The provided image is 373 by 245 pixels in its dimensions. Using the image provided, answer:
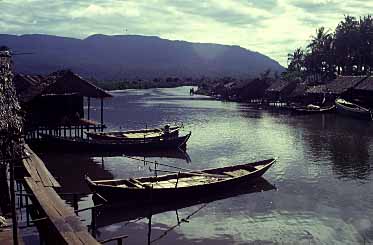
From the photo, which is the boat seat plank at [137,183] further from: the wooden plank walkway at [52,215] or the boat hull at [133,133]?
the boat hull at [133,133]

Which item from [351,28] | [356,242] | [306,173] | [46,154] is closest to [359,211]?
[356,242]

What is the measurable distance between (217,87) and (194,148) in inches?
2785

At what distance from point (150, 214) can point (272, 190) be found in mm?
8076

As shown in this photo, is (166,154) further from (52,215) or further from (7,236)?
(7,236)

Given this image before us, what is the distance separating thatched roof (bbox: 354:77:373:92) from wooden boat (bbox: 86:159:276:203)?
3620 cm

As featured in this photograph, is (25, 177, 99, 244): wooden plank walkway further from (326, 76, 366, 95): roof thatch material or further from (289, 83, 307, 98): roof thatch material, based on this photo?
(289, 83, 307, 98): roof thatch material

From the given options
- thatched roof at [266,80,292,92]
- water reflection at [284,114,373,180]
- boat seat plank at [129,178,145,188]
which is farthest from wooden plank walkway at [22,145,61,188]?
thatched roof at [266,80,292,92]

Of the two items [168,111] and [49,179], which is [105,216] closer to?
[49,179]

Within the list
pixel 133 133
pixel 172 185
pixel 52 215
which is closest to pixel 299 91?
pixel 133 133

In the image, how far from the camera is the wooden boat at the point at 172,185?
1900 centimetres

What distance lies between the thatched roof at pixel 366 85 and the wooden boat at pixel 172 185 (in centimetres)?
3620

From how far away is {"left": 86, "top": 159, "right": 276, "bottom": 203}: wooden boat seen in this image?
748 inches

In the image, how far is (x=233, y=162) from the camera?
29.2 m

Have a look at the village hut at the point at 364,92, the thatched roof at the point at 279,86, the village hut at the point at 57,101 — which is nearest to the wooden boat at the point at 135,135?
the village hut at the point at 57,101
